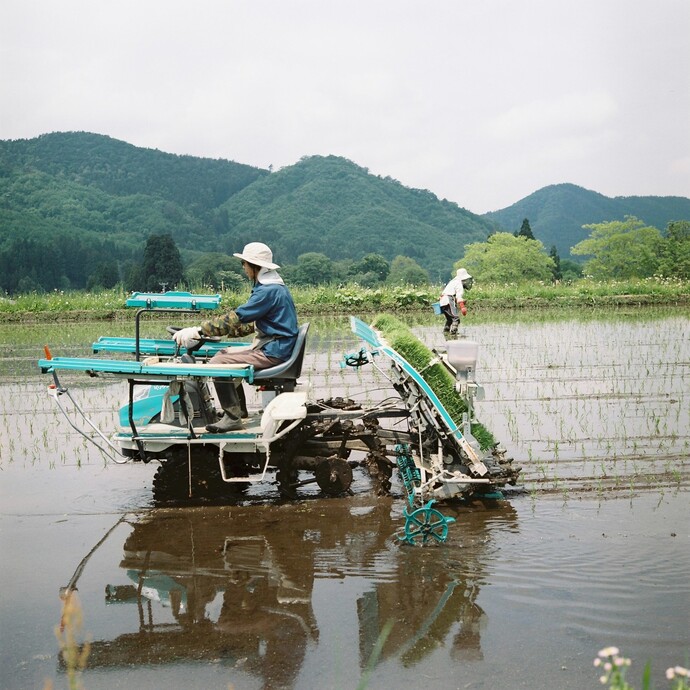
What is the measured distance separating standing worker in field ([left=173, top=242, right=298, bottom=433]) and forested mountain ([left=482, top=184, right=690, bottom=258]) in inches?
5749

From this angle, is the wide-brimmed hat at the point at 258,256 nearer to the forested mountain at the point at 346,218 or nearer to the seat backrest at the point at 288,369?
the seat backrest at the point at 288,369

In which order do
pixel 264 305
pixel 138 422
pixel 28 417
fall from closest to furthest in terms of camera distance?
pixel 264 305
pixel 138 422
pixel 28 417

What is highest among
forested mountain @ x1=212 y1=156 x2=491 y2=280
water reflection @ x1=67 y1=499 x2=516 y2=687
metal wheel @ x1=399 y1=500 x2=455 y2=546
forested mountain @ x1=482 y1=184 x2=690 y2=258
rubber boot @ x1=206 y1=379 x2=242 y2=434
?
forested mountain @ x1=482 y1=184 x2=690 y2=258

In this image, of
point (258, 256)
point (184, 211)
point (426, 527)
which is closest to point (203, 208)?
point (184, 211)

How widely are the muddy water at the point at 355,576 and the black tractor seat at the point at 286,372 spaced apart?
0.99m

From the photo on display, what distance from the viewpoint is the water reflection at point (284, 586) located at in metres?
4.22

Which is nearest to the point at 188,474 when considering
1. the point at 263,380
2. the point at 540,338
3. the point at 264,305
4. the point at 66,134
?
the point at 263,380

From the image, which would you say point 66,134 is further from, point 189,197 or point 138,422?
point 138,422

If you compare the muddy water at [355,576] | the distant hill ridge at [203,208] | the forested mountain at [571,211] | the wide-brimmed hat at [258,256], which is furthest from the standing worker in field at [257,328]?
the forested mountain at [571,211]

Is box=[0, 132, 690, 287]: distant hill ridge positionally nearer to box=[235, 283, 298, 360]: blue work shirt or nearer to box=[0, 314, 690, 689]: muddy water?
box=[0, 314, 690, 689]: muddy water

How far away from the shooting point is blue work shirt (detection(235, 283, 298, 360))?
21.3 feet

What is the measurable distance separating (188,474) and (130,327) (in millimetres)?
15843

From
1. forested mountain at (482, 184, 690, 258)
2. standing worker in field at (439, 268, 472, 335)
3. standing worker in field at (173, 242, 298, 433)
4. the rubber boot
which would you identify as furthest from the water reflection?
forested mountain at (482, 184, 690, 258)

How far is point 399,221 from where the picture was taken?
10106cm
